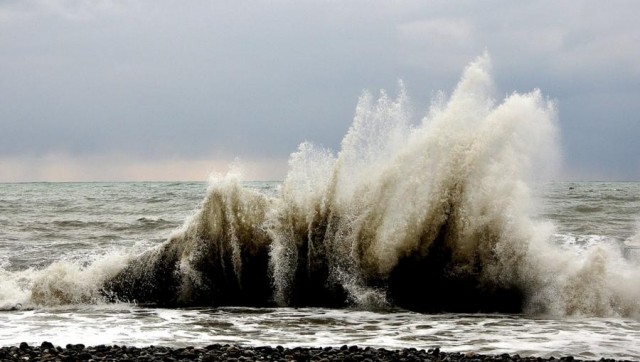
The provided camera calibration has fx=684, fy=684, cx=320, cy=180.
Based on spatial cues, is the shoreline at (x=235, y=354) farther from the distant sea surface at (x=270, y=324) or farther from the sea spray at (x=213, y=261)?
the sea spray at (x=213, y=261)

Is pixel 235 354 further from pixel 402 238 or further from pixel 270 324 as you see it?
pixel 402 238

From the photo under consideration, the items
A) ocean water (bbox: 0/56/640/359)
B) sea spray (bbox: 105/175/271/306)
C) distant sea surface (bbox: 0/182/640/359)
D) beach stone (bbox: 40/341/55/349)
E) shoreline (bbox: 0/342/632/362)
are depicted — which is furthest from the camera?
sea spray (bbox: 105/175/271/306)

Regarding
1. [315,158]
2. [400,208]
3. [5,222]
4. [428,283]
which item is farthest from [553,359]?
[5,222]

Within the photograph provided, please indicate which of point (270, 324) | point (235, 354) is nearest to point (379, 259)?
point (270, 324)

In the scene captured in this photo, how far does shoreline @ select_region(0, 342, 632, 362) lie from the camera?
6.85 meters

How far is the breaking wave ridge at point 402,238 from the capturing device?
11164mm

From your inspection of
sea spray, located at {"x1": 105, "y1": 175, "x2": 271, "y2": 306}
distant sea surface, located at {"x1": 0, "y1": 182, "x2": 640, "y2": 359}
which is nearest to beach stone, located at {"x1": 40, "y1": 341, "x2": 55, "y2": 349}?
distant sea surface, located at {"x1": 0, "y1": 182, "x2": 640, "y2": 359}

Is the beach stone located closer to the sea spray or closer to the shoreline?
the shoreline

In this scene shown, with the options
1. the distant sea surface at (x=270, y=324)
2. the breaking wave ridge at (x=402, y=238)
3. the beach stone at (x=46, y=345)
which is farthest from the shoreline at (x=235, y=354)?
the breaking wave ridge at (x=402, y=238)

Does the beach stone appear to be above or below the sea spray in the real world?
below

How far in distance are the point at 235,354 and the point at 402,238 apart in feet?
17.7

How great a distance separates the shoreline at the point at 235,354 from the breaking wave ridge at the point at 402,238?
381 cm

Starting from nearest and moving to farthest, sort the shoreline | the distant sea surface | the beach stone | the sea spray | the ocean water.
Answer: the shoreline
the beach stone
the distant sea surface
the ocean water
the sea spray

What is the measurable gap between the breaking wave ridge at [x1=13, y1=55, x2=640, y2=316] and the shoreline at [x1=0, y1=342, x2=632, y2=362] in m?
3.81
